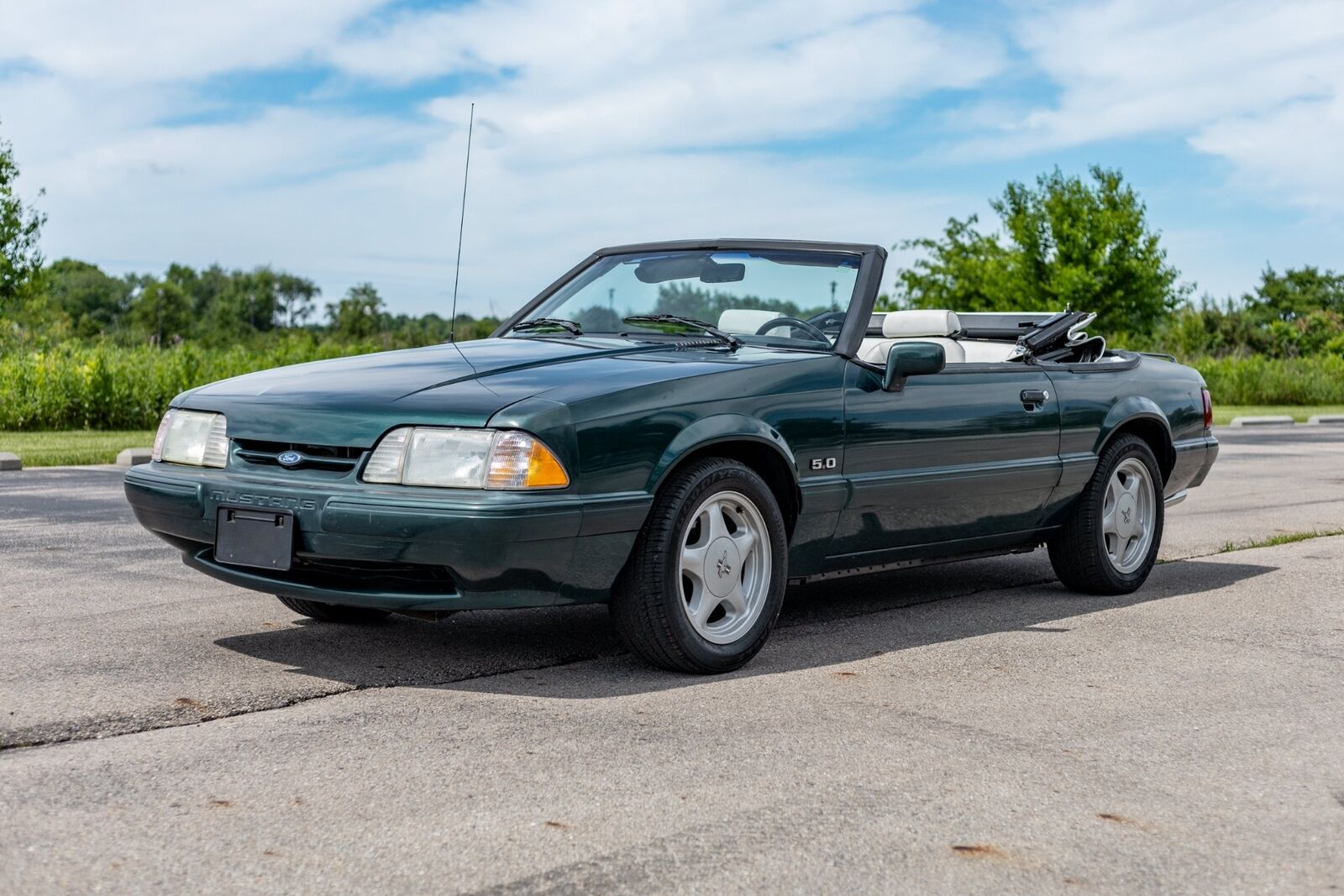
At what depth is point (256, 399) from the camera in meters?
4.86

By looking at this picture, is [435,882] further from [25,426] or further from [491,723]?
[25,426]

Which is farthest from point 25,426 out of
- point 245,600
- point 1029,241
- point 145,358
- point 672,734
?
point 1029,241

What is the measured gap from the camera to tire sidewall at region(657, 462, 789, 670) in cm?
473

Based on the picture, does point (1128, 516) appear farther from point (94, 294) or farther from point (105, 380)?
point (94, 294)

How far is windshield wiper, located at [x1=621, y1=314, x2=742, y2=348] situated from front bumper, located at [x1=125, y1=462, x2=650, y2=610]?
1.14 meters

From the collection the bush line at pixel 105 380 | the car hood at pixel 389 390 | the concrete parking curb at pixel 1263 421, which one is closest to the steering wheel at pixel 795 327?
the car hood at pixel 389 390

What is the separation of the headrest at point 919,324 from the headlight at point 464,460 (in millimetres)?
2547

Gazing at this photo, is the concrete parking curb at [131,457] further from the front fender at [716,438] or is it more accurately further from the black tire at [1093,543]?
the front fender at [716,438]

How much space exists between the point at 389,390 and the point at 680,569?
1081 millimetres

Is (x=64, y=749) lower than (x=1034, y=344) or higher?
lower

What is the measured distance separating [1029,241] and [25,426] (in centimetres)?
2996

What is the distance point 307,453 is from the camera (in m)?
4.66

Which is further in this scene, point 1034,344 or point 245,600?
point 1034,344

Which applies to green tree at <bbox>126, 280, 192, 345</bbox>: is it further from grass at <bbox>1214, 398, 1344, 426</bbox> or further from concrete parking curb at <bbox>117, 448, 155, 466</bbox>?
concrete parking curb at <bbox>117, 448, 155, 466</bbox>
